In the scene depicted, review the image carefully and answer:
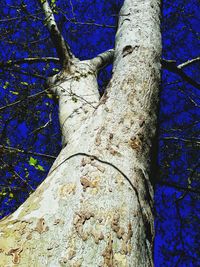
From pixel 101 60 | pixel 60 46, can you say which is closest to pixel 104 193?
pixel 60 46

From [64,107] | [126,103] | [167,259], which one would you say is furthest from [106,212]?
[167,259]

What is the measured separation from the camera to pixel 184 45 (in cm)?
567

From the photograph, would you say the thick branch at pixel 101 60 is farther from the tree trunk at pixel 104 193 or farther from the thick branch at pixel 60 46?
the tree trunk at pixel 104 193

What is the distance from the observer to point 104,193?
1.08 metres

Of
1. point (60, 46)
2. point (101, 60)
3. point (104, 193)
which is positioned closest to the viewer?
point (104, 193)

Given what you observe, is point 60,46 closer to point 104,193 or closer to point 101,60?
point 101,60

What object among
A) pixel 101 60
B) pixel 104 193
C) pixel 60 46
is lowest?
pixel 104 193

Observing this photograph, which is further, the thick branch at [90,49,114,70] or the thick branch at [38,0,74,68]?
the thick branch at [90,49,114,70]

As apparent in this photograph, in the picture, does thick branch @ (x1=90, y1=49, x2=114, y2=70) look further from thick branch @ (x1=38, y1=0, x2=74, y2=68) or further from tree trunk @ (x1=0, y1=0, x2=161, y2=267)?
tree trunk @ (x1=0, y1=0, x2=161, y2=267)

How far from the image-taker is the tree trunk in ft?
2.96

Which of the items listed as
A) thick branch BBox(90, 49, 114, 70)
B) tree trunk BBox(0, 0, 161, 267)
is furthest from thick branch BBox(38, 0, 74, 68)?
tree trunk BBox(0, 0, 161, 267)

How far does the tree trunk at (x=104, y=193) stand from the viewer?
0.90m

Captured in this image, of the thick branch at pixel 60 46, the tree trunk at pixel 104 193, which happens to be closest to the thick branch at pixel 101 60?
the thick branch at pixel 60 46

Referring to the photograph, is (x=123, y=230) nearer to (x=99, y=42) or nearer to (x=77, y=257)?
(x=77, y=257)
